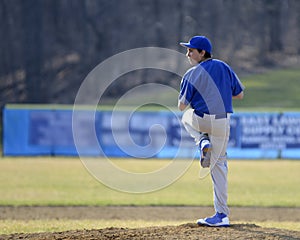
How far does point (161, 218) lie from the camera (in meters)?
11.2

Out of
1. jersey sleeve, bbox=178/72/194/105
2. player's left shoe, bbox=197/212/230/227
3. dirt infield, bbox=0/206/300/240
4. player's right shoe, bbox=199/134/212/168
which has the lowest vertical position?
dirt infield, bbox=0/206/300/240

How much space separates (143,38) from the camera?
42.6 metres

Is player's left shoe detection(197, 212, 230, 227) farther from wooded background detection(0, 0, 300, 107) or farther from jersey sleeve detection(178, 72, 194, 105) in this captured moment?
wooded background detection(0, 0, 300, 107)

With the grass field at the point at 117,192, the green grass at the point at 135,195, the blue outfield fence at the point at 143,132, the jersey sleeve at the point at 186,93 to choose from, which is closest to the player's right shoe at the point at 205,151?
the jersey sleeve at the point at 186,93

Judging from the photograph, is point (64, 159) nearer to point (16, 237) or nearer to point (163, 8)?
point (16, 237)

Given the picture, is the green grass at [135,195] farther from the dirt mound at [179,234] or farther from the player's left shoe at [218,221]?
the dirt mound at [179,234]

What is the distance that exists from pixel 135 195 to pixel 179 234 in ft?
25.0

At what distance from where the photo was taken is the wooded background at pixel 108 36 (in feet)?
131

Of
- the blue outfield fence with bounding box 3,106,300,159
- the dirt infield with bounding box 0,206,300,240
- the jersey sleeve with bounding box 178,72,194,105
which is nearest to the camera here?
the dirt infield with bounding box 0,206,300,240

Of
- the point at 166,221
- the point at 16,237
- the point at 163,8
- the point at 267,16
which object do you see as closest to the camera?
the point at 16,237

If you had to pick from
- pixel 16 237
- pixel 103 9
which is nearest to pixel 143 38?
pixel 103 9

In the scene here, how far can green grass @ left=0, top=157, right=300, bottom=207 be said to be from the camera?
1355cm

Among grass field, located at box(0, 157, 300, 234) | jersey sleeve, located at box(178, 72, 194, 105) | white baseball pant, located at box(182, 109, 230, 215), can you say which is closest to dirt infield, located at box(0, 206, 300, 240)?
white baseball pant, located at box(182, 109, 230, 215)

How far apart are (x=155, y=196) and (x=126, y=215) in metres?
3.06
